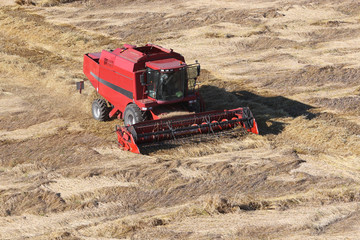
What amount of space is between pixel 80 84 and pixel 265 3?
17619 mm

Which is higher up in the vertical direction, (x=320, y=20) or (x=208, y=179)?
(x=320, y=20)

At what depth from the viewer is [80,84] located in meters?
18.8

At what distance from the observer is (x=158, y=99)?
15.8 meters

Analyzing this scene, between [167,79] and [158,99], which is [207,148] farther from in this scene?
[167,79]

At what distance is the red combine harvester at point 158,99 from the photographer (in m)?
15.2

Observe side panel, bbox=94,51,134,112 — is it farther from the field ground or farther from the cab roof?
the field ground

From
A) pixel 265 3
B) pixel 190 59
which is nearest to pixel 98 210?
pixel 190 59

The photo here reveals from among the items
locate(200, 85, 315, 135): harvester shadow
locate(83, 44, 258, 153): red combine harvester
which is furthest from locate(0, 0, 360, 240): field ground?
locate(83, 44, 258, 153): red combine harvester

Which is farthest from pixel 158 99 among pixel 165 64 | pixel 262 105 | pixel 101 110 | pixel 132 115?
pixel 262 105

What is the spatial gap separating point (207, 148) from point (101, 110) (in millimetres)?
4080

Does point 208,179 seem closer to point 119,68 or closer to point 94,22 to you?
point 119,68

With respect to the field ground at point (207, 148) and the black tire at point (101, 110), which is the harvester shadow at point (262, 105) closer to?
the field ground at point (207, 148)

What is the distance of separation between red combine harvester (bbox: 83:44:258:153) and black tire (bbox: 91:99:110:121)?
1.79 ft

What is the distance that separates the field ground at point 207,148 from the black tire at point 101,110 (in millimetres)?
356
